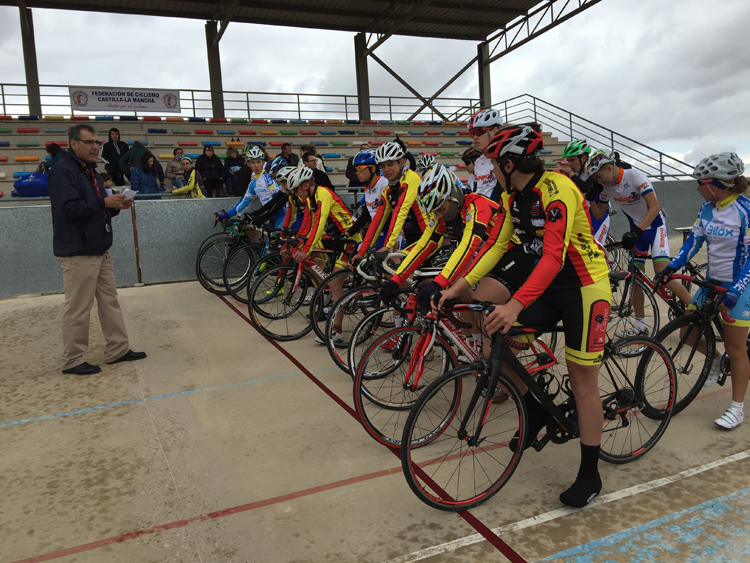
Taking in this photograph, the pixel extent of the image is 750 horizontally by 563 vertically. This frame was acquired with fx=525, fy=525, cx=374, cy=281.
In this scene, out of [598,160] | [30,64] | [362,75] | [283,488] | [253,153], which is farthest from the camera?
[362,75]

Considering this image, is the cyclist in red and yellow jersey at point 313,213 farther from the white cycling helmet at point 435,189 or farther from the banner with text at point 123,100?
the banner with text at point 123,100

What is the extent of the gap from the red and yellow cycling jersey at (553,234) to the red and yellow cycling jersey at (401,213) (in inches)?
69.4

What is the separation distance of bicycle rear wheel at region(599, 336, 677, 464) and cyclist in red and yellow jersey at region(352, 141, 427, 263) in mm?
Answer: 2086

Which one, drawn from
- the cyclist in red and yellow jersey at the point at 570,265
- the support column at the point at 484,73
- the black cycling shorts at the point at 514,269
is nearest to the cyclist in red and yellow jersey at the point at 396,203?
the black cycling shorts at the point at 514,269

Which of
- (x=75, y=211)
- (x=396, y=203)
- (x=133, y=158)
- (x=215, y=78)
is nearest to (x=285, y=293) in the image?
(x=396, y=203)

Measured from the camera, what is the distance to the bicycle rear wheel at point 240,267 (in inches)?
289

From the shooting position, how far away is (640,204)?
519 centimetres

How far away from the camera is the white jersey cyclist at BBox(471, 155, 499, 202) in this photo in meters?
5.74

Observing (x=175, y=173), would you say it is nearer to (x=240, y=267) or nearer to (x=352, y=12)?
(x=240, y=267)

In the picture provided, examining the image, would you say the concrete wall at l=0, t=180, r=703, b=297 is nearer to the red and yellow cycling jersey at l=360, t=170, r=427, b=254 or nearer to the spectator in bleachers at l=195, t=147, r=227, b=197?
the spectator in bleachers at l=195, t=147, r=227, b=197

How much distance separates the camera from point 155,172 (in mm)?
10617

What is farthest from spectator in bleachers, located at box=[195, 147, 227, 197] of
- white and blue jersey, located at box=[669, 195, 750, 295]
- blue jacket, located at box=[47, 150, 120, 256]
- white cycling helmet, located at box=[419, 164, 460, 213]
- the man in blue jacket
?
white and blue jersey, located at box=[669, 195, 750, 295]

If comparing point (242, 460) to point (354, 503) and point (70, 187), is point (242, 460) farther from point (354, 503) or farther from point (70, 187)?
point (70, 187)

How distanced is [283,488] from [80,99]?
56.0ft
